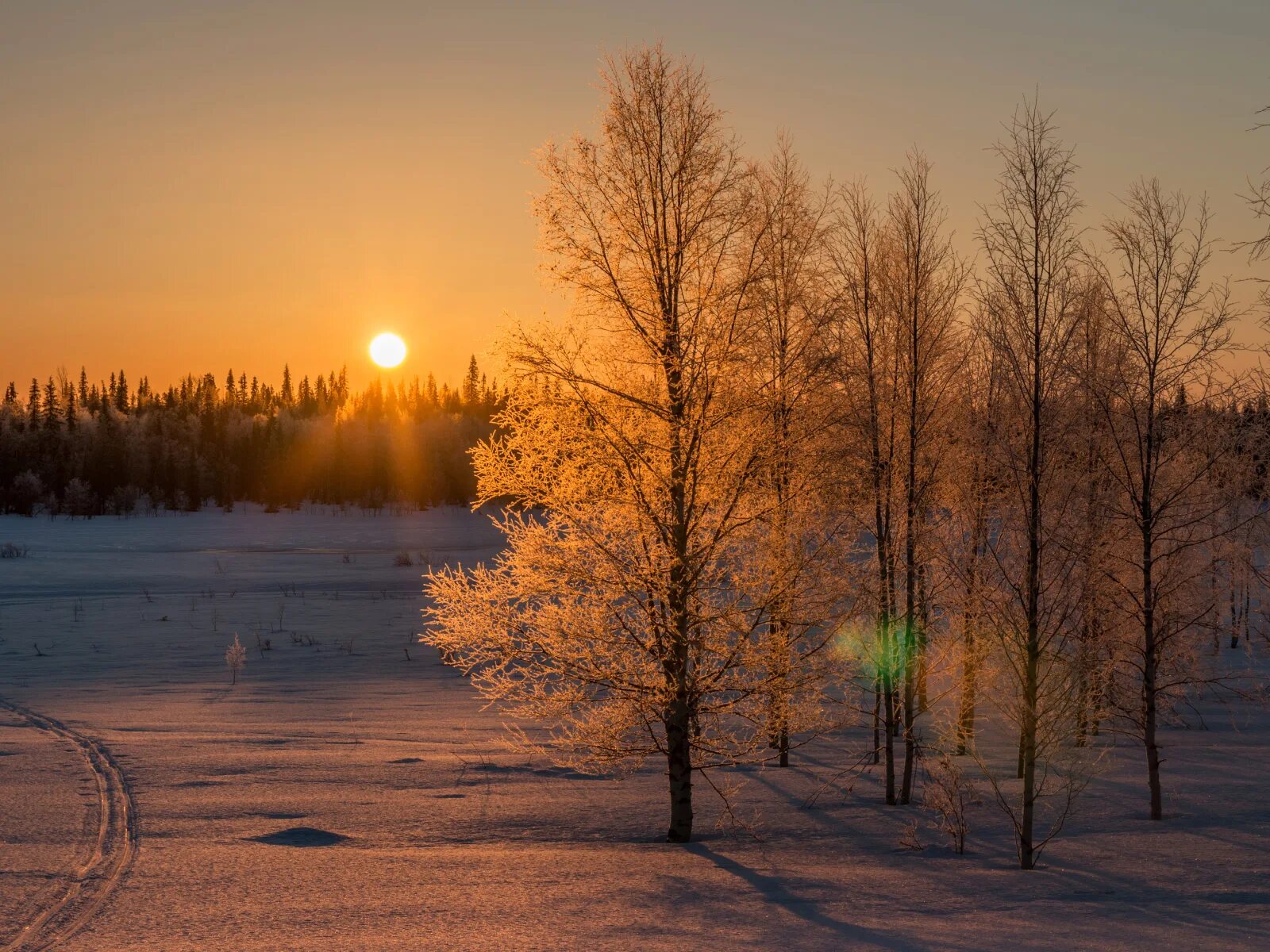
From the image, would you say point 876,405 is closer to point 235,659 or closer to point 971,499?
point 971,499

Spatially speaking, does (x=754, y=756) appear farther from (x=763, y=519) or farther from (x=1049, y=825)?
(x=1049, y=825)

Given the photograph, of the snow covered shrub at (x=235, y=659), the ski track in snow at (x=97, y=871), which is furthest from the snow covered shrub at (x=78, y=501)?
the ski track in snow at (x=97, y=871)

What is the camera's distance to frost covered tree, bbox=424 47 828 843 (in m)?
9.98

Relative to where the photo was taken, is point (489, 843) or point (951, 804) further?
point (951, 804)

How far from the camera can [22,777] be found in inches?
453

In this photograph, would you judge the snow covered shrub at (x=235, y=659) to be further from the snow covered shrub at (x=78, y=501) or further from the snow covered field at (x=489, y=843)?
the snow covered shrub at (x=78, y=501)

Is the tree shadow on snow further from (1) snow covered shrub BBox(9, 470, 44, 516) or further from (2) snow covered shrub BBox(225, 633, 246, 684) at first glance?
(1) snow covered shrub BBox(9, 470, 44, 516)

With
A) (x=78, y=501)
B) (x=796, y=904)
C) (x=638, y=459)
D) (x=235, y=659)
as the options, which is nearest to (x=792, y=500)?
(x=638, y=459)

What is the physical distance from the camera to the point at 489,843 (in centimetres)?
1027

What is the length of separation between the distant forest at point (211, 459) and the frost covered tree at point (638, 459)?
3216 inches

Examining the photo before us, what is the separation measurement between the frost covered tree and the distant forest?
81.7 meters

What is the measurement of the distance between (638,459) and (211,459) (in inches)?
4422

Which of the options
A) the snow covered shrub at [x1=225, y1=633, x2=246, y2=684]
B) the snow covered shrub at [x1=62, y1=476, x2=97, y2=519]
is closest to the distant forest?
the snow covered shrub at [x1=62, y1=476, x2=97, y2=519]

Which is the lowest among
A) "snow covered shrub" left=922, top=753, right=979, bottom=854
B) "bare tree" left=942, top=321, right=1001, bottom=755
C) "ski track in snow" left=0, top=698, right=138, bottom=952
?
"snow covered shrub" left=922, top=753, right=979, bottom=854
